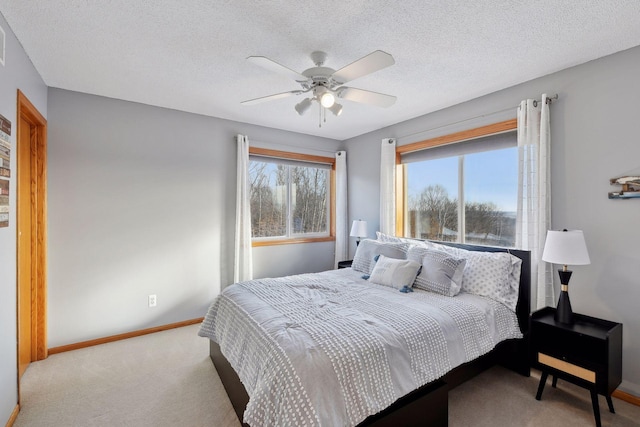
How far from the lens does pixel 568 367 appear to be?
6.77 ft

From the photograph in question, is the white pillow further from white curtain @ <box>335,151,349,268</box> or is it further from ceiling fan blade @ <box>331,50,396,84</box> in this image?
white curtain @ <box>335,151,349,268</box>

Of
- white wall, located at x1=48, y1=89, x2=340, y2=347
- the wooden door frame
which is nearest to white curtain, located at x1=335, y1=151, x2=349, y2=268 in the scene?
white wall, located at x1=48, y1=89, x2=340, y2=347

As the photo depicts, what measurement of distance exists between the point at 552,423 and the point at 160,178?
4.06 m

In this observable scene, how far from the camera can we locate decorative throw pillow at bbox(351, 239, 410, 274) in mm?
3150

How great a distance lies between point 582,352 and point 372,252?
72.4 inches

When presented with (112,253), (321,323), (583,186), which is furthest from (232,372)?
(583,186)

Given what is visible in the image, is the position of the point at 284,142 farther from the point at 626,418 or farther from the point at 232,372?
the point at 626,418

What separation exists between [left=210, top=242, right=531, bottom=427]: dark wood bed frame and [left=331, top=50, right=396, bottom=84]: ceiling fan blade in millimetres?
1990

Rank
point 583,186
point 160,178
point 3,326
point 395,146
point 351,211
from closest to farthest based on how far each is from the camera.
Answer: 1. point 3,326
2. point 583,186
3. point 160,178
4. point 395,146
5. point 351,211

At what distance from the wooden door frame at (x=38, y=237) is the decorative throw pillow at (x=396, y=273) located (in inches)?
122

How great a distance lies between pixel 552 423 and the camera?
6.41 feet

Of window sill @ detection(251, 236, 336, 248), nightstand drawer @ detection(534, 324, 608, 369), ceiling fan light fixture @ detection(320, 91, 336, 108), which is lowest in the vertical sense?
nightstand drawer @ detection(534, 324, 608, 369)

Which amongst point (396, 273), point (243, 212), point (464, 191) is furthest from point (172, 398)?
point (464, 191)

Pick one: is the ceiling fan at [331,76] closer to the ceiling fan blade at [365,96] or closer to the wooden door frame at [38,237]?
the ceiling fan blade at [365,96]
